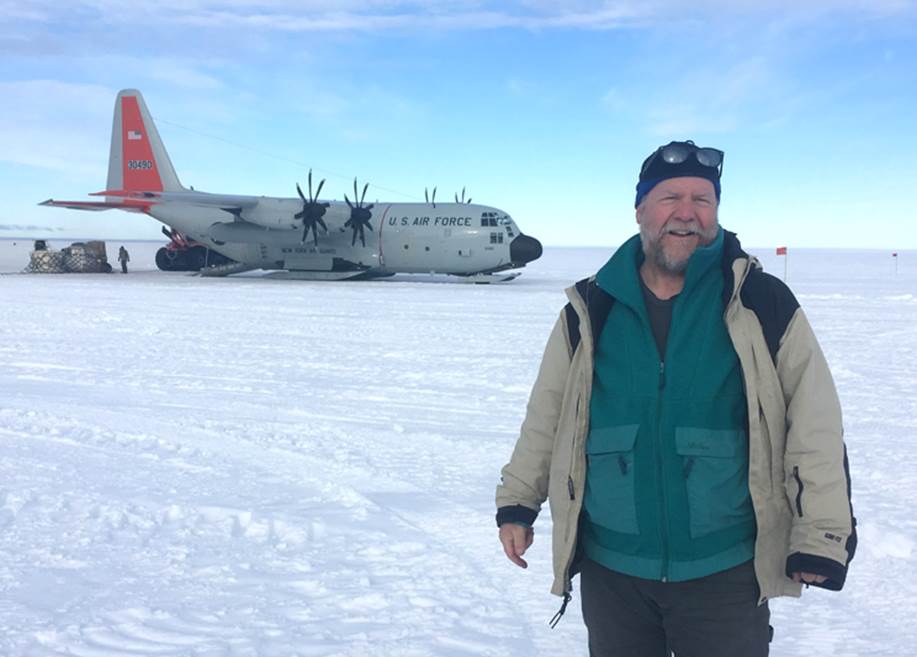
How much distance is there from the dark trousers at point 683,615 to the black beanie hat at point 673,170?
107cm

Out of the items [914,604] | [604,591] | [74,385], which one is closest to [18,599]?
[604,591]

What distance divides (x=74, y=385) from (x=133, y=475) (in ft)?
11.9

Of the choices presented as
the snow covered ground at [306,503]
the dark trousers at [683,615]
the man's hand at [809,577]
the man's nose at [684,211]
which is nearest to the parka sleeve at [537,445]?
the dark trousers at [683,615]

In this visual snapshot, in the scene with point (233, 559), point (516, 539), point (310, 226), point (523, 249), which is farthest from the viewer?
point (310, 226)

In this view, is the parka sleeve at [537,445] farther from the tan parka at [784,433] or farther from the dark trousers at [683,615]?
the dark trousers at [683,615]

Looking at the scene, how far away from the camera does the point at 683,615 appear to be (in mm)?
2119

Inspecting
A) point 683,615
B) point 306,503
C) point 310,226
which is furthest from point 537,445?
point 310,226

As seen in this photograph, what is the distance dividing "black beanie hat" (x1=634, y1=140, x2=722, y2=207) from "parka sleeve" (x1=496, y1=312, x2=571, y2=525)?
0.47 m

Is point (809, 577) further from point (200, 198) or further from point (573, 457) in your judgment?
point (200, 198)

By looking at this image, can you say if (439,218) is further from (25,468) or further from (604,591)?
(604,591)

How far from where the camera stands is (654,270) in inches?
87.9

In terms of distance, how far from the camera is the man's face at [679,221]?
2.14m

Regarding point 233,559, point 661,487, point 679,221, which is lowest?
point 233,559

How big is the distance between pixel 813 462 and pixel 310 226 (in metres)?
23.2
